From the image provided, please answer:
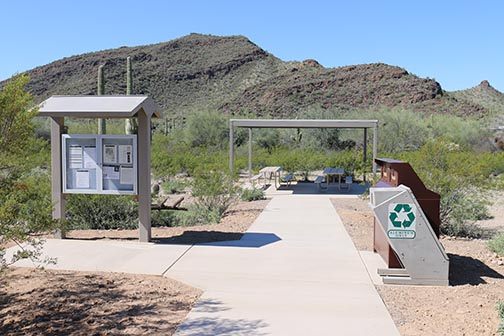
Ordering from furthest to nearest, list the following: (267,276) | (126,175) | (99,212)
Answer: (99,212) → (126,175) → (267,276)

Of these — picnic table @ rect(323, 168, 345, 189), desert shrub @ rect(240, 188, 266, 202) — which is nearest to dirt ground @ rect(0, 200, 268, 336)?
desert shrub @ rect(240, 188, 266, 202)

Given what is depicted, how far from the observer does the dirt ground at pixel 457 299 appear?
18.1 ft

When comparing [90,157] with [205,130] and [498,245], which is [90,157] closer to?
[498,245]

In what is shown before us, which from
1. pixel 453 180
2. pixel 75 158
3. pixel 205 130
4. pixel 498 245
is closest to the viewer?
pixel 498 245

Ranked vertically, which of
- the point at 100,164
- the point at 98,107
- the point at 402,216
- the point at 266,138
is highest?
the point at 266,138

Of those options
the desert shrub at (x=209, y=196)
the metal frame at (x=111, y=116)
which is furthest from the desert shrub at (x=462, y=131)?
the metal frame at (x=111, y=116)

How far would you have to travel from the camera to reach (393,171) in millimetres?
8203

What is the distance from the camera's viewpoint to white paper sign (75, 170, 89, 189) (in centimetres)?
982

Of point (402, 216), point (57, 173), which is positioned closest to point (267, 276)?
point (402, 216)

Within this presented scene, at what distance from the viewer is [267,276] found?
7379 millimetres

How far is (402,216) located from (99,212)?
6.95 meters

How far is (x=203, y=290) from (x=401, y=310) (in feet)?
7.65

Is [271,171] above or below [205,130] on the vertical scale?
below

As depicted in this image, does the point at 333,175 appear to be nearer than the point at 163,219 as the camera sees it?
No
